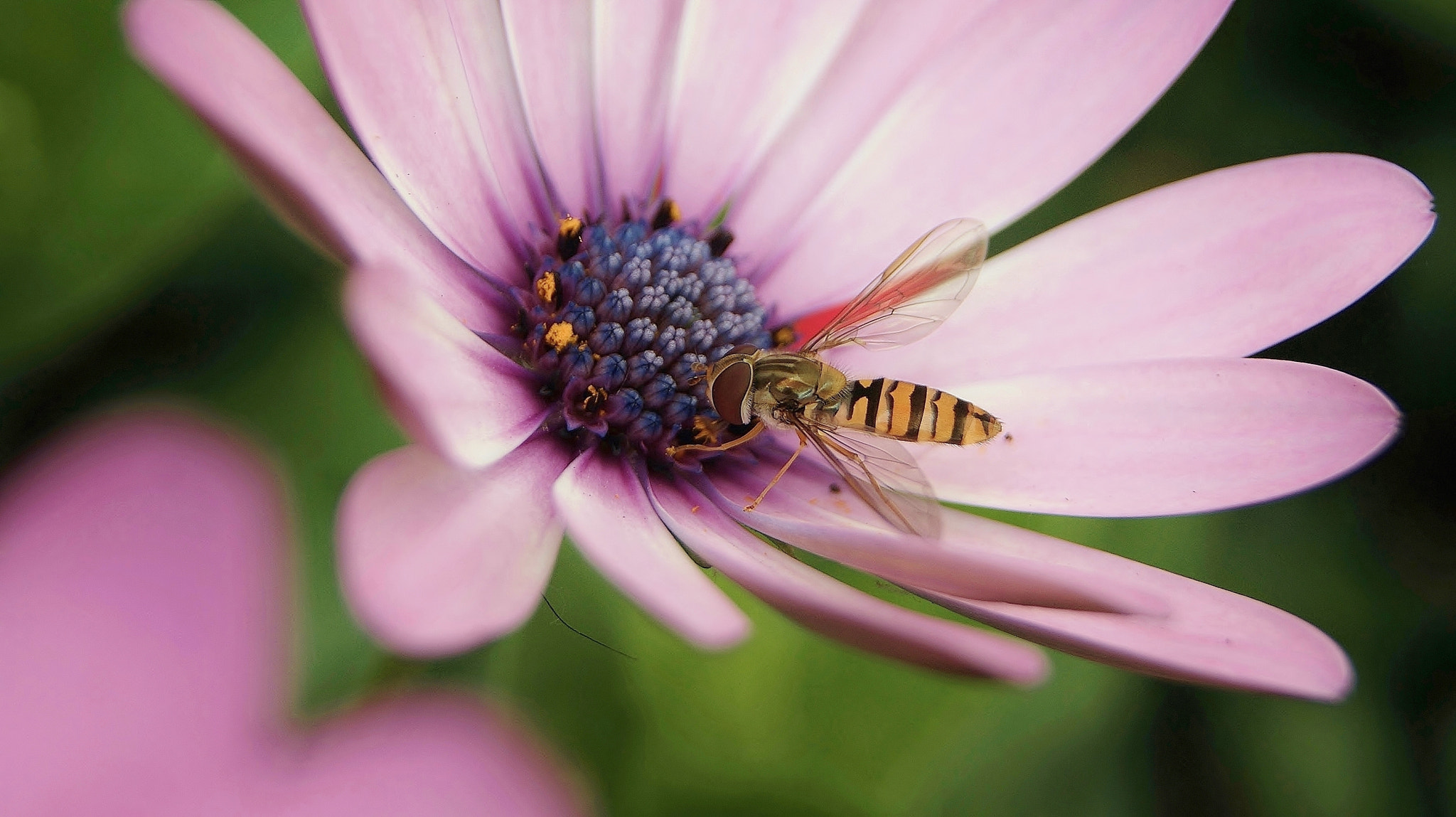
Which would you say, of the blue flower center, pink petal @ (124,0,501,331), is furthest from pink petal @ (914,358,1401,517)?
pink petal @ (124,0,501,331)

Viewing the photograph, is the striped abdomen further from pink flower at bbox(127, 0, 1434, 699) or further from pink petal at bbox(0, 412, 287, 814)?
pink petal at bbox(0, 412, 287, 814)

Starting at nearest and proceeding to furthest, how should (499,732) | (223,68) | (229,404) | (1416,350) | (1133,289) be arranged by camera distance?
(499,732) → (223,68) → (229,404) → (1133,289) → (1416,350)

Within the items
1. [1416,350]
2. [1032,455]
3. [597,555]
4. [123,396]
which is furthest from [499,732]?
[1416,350]

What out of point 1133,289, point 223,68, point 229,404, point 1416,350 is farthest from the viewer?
point 1416,350

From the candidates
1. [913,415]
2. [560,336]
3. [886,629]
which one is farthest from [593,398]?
[886,629]

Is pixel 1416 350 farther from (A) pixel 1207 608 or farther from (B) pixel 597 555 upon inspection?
(B) pixel 597 555

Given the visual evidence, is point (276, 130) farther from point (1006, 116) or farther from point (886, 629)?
point (1006, 116)
